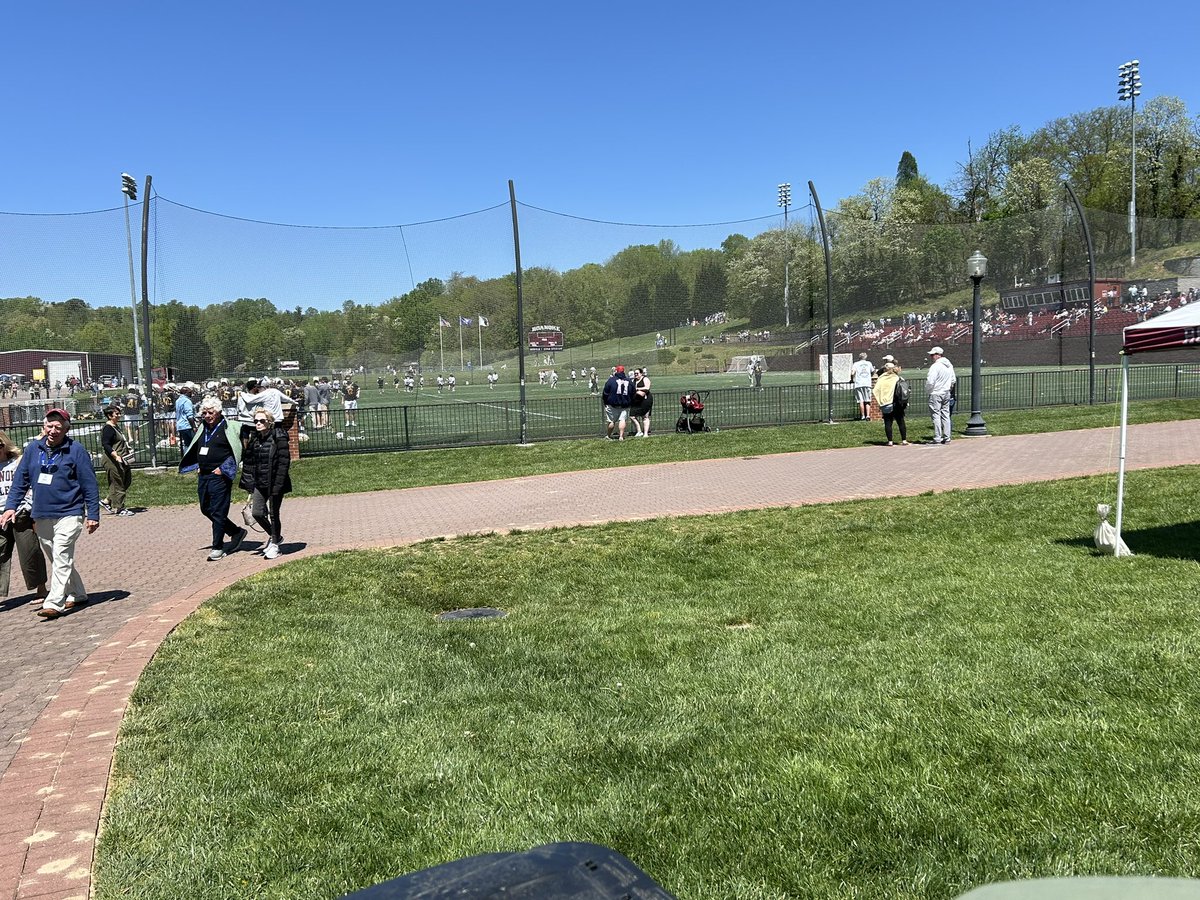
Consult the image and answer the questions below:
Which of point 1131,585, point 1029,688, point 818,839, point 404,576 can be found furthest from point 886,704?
point 404,576

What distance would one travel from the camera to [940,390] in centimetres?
1702

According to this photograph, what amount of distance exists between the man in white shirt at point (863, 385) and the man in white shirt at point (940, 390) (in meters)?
4.22

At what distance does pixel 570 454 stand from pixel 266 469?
9.22 m

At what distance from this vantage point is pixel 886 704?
4.76m

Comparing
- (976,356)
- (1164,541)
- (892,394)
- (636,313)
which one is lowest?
(1164,541)

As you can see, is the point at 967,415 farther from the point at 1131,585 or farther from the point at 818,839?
the point at 818,839

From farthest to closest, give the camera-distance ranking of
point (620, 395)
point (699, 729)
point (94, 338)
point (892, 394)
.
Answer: point (94, 338) < point (620, 395) < point (892, 394) < point (699, 729)

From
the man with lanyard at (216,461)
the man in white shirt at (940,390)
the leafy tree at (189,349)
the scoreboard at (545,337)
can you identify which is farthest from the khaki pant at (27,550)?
the man in white shirt at (940,390)

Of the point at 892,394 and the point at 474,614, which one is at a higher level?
the point at 892,394

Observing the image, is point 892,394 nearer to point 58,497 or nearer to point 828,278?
point 828,278

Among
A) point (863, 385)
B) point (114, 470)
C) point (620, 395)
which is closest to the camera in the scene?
point (114, 470)

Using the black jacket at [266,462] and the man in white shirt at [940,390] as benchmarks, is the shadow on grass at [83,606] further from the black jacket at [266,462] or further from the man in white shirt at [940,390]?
the man in white shirt at [940,390]

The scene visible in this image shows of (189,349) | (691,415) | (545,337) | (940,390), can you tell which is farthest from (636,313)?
(189,349)

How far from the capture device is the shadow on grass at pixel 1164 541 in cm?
779
